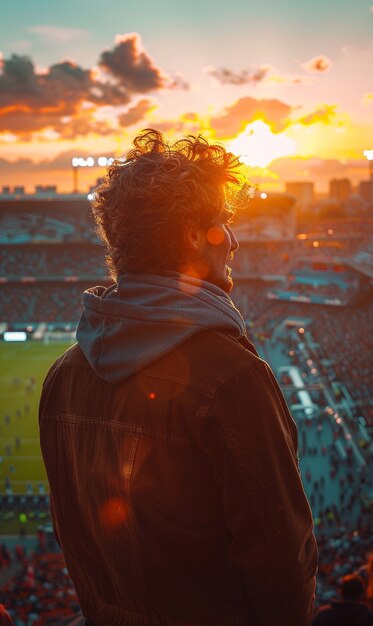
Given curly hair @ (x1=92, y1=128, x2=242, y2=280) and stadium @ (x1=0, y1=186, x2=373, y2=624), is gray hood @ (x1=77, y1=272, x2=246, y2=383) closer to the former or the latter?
curly hair @ (x1=92, y1=128, x2=242, y2=280)

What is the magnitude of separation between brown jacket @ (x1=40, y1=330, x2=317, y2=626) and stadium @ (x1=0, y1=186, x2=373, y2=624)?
18.6 feet

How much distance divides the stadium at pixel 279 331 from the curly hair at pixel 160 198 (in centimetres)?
548

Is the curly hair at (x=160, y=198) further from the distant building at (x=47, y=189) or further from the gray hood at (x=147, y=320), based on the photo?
the distant building at (x=47, y=189)

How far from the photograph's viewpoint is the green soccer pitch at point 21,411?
15266 millimetres

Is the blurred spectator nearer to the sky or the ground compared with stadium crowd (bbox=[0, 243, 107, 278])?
nearer to the sky

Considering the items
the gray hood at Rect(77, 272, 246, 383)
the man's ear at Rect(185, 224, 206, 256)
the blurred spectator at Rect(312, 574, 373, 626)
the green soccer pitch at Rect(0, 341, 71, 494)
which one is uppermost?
the man's ear at Rect(185, 224, 206, 256)

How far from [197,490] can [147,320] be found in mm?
360

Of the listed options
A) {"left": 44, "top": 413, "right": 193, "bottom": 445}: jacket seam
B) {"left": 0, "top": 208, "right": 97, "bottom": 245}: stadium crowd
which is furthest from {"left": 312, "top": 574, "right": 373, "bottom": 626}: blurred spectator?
{"left": 0, "top": 208, "right": 97, "bottom": 245}: stadium crowd

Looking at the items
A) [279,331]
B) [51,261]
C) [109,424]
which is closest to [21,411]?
[279,331]

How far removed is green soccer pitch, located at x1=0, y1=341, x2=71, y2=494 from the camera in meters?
15.3

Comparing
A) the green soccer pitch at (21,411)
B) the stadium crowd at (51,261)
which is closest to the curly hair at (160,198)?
the green soccer pitch at (21,411)

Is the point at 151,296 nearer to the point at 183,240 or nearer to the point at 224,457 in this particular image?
the point at 183,240

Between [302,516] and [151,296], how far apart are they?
0.55 metres

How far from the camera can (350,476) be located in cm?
1376
